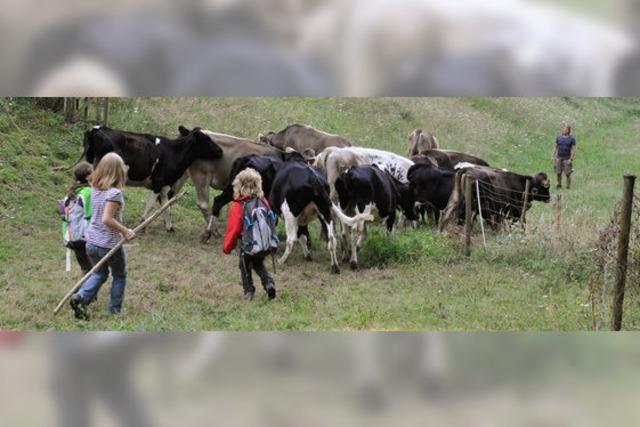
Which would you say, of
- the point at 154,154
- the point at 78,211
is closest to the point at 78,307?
the point at 78,211

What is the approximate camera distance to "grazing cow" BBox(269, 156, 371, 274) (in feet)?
36.5

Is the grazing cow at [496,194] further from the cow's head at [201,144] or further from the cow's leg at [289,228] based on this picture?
the cow's head at [201,144]

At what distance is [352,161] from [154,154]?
135 inches

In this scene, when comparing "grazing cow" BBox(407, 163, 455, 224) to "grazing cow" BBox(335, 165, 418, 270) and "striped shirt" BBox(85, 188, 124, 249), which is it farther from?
"striped shirt" BBox(85, 188, 124, 249)

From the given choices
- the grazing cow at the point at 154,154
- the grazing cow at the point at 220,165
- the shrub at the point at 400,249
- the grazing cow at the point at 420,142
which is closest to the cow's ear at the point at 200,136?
the grazing cow at the point at 154,154

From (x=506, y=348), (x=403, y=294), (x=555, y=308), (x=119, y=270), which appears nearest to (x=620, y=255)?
(x=555, y=308)

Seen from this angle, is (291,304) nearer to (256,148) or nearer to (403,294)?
(403,294)

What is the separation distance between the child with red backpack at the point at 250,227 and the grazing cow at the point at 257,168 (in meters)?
3.86

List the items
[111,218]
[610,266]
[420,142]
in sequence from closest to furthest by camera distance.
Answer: [111,218] → [610,266] → [420,142]

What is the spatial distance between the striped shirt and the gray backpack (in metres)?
1.58

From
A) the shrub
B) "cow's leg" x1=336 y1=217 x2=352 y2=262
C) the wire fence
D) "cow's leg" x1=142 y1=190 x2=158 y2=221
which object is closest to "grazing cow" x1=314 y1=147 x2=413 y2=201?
"cow's leg" x1=336 y1=217 x2=352 y2=262

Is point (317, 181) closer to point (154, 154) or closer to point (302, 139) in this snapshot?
point (154, 154)

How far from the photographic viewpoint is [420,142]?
18.4 m
